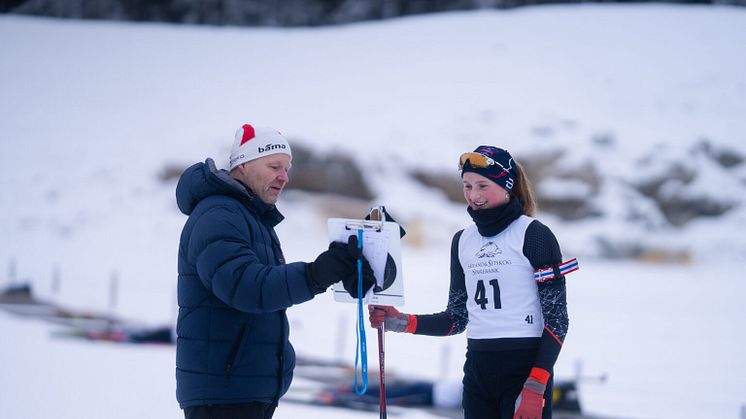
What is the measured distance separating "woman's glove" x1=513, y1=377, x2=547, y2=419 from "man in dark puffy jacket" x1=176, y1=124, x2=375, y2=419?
608 mm

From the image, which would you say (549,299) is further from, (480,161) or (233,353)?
(233,353)

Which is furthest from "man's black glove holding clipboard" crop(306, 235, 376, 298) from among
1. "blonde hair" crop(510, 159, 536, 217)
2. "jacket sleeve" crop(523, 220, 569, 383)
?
"blonde hair" crop(510, 159, 536, 217)

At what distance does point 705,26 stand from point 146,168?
57.9 ft

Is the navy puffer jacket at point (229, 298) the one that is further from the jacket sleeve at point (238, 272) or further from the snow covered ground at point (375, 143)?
the snow covered ground at point (375, 143)

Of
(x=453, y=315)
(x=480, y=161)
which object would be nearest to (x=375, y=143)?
(x=453, y=315)

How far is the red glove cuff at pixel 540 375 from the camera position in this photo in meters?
2.32

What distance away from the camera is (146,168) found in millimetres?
19141

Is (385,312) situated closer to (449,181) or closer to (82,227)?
(449,181)

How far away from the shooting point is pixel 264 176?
7.60ft

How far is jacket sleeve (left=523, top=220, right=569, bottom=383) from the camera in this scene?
7.74 ft

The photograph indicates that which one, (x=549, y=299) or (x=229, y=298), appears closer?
(x=229, y=298)

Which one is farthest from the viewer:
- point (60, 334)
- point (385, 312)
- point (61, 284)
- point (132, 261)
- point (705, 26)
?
point (705, 26)

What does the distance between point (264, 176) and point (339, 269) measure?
465 millimetres

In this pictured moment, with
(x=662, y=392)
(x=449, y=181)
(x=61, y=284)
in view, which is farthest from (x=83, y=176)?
(x=662, y=392)
